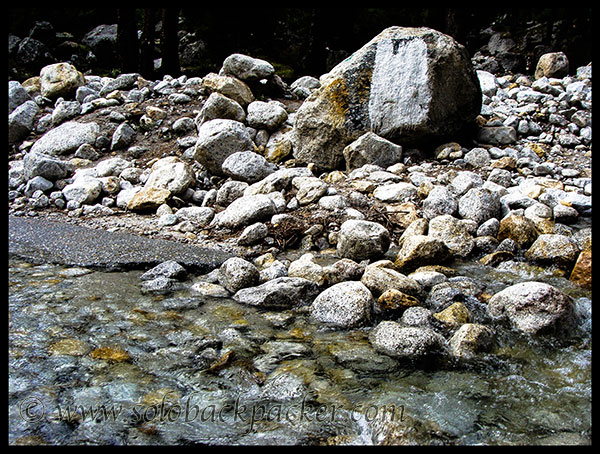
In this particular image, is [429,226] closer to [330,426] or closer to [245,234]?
[245,234]

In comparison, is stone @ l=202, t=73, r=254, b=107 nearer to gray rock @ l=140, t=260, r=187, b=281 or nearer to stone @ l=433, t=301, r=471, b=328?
gray rock @ l=140, t=260, r=187, b=281

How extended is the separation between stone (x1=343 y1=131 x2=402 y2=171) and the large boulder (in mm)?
324

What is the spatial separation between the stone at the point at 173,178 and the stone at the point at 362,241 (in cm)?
307

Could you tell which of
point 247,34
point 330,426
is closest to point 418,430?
point 330,426

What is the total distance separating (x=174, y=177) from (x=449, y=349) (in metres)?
5.23

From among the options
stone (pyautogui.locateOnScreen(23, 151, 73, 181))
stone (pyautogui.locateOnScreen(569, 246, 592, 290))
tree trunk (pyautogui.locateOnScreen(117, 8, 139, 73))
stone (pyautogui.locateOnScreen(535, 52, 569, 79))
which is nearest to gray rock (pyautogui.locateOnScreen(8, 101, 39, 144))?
stone (pyautogui.locateOnScreen(23, 151, 73, 181))

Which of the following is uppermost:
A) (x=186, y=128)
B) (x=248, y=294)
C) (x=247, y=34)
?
(x=247, y=34)

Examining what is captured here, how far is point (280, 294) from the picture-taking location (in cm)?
373

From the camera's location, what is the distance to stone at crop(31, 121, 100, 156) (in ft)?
30.2

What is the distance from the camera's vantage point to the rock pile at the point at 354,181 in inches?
144

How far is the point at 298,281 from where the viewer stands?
12.8 ft

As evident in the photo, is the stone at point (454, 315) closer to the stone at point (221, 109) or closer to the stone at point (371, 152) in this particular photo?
the stone at point (371, 152)

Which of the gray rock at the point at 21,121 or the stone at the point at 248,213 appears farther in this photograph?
the gray rock at the point at 21,121

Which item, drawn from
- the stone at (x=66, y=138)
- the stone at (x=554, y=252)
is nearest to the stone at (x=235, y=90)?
the stone at (x=66, y=138)
